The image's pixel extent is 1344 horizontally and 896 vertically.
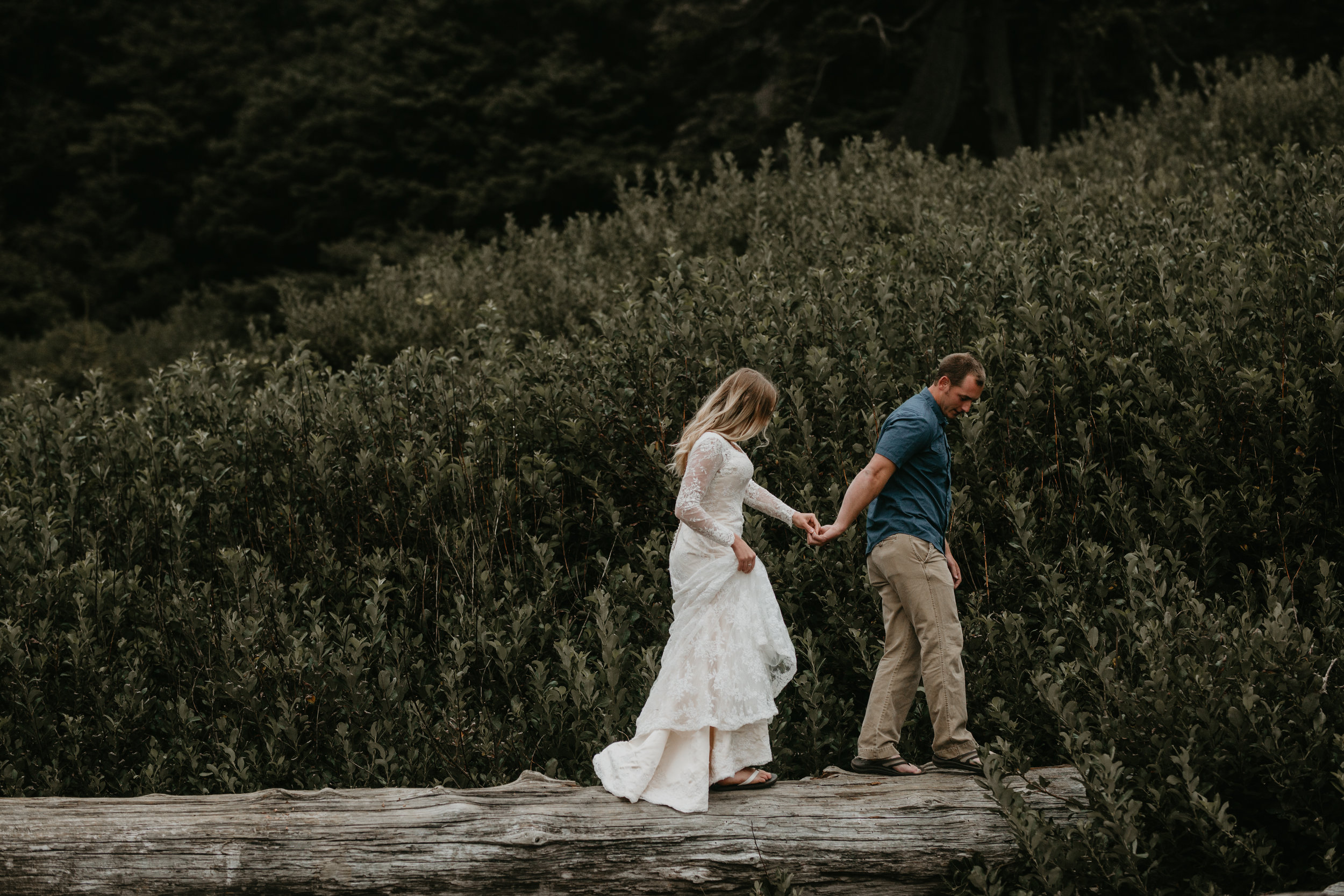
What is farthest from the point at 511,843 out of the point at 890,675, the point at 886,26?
the point at 886,26

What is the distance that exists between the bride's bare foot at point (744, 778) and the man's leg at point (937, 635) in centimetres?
73

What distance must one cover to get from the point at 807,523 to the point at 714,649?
718 mm

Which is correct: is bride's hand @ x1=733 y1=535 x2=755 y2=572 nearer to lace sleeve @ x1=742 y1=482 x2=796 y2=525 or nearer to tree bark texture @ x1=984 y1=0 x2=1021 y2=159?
lace sleeve @ x1=742 y1=482 x2=796 y2=525

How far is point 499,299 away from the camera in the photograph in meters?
10.7

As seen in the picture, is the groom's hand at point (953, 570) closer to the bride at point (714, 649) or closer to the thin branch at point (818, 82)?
the bride at point (714, 649)

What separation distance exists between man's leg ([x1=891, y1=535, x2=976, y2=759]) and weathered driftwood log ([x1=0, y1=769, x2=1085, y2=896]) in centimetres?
A: 26

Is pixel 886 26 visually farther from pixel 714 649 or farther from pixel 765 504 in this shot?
pixel 714 649

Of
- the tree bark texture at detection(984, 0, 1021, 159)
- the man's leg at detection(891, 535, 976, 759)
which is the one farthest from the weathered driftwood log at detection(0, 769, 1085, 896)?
the tree bark texture at detection(984, 0, 1021, 159)

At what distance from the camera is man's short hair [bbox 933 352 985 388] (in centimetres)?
439

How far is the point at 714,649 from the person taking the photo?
165 inches

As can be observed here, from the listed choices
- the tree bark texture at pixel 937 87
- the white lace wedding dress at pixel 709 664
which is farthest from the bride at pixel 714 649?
Result: the tree bark texture at pixel 937 87

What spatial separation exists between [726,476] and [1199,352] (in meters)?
3.24

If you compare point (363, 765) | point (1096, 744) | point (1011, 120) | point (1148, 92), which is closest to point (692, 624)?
point (1096, 744)

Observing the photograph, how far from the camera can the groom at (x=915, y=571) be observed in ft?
14.0
